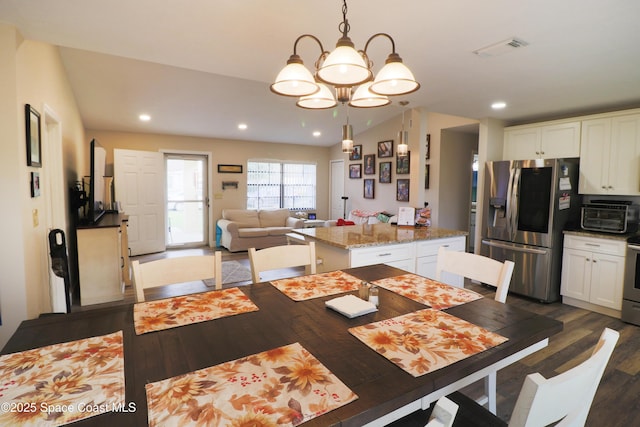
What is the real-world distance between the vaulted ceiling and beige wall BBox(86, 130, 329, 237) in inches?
82.4

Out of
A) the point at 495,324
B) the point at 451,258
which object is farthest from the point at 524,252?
the point at 495,324

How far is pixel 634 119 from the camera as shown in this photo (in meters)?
3.32

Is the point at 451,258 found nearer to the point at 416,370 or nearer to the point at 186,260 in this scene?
the point at 416,370

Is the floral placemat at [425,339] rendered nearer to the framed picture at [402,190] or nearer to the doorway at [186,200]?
the framed picture at [402,190]

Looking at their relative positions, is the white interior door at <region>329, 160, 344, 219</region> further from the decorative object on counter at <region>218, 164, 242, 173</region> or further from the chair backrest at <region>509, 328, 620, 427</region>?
the chair backrest at <region>509, 328, 620, 427</region>

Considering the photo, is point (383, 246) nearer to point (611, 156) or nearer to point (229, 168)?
point (611, 156)

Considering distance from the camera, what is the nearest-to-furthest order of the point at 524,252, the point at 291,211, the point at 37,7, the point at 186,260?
1. the point at 186,260
2. the point at 37,7
3. the point at 524,252
4. the point at 291,211

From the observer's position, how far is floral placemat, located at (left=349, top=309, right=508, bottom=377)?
3.17 feet

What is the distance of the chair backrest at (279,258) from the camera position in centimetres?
Answer: 186

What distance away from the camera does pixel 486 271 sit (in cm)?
176

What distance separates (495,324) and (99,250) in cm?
390

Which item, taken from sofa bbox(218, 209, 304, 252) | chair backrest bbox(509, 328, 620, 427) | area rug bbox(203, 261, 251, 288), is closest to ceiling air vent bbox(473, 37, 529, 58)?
chair backrest bbox(509, 328, 620, 427)

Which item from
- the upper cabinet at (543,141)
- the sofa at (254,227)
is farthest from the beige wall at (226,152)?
the upper cabinet at (543,141)

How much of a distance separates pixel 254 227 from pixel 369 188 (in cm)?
262
